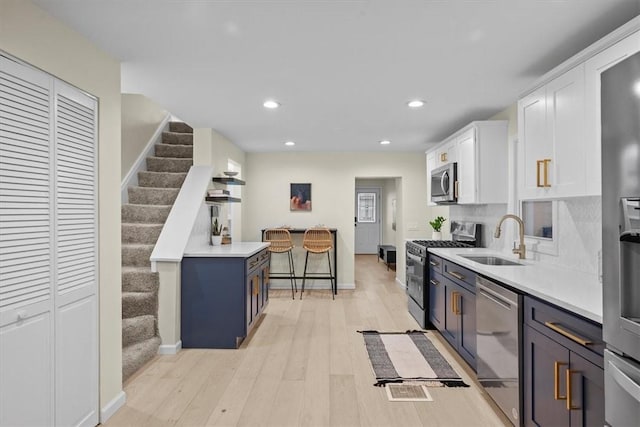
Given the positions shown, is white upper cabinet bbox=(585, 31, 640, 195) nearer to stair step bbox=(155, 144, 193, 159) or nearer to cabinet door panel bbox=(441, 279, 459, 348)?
cabinet door panel bbox=(441, 279, 459, 348)

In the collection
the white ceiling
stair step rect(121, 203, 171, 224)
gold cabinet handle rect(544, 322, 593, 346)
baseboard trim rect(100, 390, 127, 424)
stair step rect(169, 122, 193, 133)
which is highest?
stair step rect(169, 122, 193, 133)

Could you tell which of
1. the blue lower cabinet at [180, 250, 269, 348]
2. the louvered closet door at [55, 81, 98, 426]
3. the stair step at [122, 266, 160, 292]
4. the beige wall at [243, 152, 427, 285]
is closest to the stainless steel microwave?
the beige wall at [243, 152, 427, 285]

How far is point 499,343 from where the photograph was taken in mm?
2283

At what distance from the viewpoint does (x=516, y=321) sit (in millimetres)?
2055

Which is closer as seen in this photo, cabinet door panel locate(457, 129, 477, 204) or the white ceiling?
the white ceiling

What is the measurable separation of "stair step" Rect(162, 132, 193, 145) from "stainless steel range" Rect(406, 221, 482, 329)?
11.7 ft

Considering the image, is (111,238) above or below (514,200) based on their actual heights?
below

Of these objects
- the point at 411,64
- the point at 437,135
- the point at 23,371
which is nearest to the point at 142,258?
the point at 23,371

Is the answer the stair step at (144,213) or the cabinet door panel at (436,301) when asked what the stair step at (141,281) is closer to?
the stair step at (144,213)

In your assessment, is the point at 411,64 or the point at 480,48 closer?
the point at 480,48

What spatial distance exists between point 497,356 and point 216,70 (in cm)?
269

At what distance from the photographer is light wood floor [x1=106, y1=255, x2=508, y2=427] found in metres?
2.30

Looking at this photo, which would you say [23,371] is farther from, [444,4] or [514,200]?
[514,200]

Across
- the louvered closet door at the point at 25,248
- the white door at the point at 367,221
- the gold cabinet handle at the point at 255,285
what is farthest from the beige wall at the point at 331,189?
the white door at the point at 367,221
